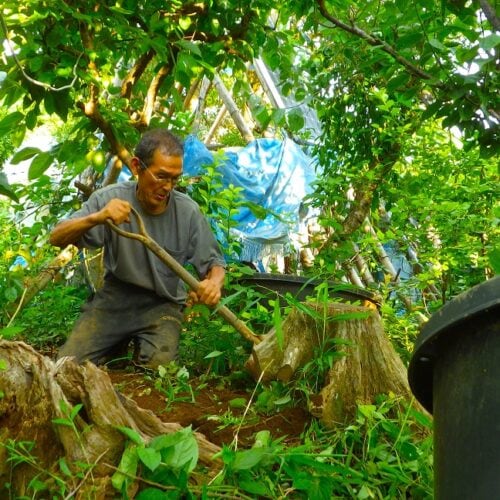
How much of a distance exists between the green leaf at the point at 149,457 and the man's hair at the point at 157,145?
223cm

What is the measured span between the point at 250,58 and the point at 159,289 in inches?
63.1

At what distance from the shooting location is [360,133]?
543 centimetres

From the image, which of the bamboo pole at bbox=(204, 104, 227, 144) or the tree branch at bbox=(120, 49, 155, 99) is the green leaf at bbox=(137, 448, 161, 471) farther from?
the bamboo pole at bbox=(204, 104, 227, 144)

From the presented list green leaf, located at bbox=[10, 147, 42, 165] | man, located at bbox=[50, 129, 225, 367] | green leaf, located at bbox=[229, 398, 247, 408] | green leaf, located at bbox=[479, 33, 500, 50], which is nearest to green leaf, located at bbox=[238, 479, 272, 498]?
green leaf, located at bbox=[229, 398, 247, 408]

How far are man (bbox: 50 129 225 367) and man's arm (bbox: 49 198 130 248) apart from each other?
0.13 metres

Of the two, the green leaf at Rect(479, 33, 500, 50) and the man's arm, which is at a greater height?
the green leaf at Rect(479, 33, 500, 50)

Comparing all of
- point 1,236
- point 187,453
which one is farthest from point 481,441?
point 1,236

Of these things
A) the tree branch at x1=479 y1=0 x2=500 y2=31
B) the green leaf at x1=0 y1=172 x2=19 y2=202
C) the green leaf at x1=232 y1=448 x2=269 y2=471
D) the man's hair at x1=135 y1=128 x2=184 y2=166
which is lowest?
the green leaf at x1=232 y1=448 x2=269 y2=471

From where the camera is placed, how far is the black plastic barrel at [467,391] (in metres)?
0.98

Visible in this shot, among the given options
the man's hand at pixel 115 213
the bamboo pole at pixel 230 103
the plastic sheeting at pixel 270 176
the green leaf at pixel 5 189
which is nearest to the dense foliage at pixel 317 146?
the green leaf at pixel 5 189

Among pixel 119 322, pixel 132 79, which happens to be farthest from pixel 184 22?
pixel 119 322

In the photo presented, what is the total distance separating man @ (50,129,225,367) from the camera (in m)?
3.66

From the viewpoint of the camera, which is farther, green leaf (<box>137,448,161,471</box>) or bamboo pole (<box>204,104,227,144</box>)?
bamboo pole (<box>204,104,227,144</box>)

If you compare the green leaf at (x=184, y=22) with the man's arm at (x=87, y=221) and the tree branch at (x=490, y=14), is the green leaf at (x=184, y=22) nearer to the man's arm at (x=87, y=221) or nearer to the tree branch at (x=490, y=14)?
the man's arm at (x=87, y=221)
